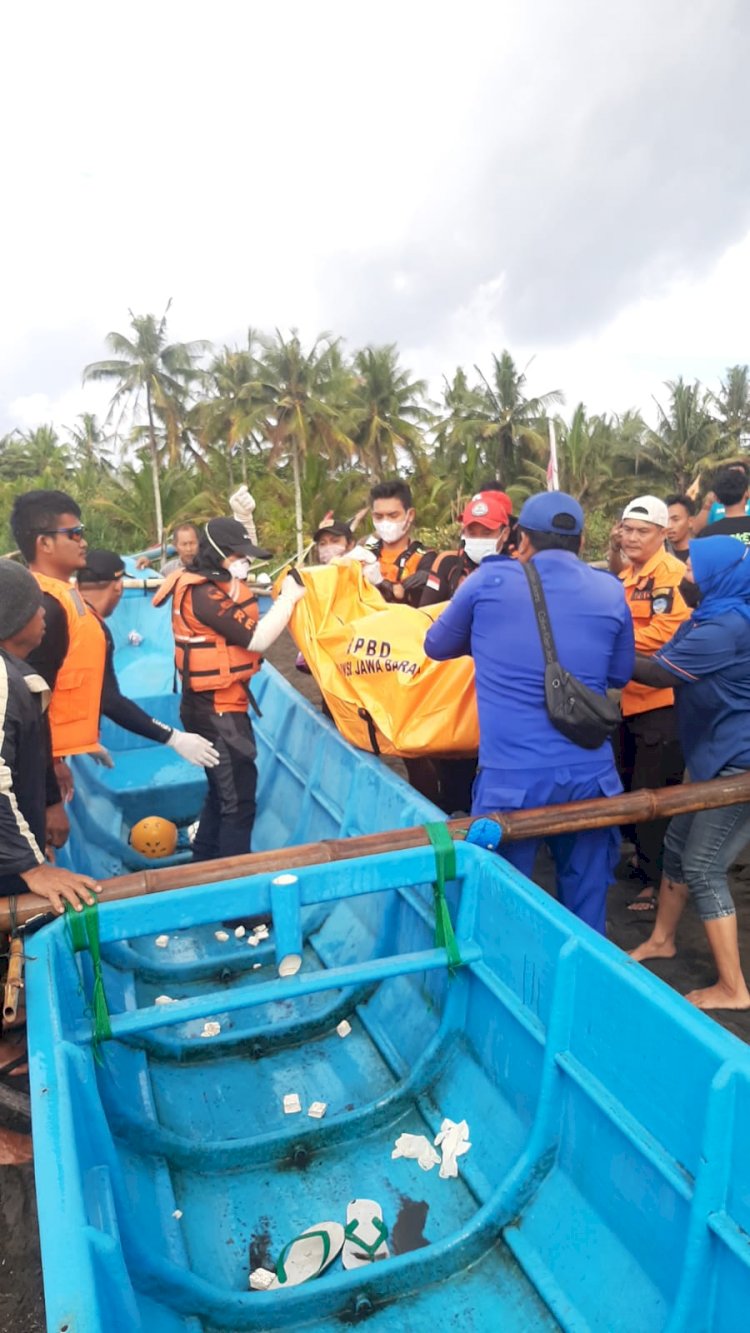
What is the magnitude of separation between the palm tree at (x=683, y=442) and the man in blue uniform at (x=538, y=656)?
32762mm

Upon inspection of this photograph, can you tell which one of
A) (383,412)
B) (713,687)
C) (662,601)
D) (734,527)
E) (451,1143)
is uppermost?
(383,412)

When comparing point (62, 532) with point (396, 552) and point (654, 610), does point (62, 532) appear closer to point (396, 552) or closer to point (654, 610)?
point (396, 552)

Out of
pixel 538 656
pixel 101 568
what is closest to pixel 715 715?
pixel 538 656

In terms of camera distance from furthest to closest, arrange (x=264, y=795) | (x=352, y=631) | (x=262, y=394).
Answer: (x=262, y=394) → (x=264, y=795) → (x=352, y=631)

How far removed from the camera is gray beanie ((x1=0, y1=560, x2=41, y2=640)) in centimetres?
266

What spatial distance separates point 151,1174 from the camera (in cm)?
244

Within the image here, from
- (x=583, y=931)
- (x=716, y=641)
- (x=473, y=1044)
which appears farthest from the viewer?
(x=716, y=641)

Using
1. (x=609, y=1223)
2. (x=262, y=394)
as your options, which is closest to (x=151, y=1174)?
(x=609, y=1223)

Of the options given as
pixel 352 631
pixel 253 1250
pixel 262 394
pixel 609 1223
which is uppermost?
pixel 262 394

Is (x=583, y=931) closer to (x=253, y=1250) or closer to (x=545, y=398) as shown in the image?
(x=253, y=1250)

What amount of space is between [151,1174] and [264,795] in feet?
9.54

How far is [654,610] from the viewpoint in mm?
3918

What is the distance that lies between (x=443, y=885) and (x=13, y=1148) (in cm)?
159

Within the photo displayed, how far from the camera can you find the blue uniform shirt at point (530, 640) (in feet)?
9.07
